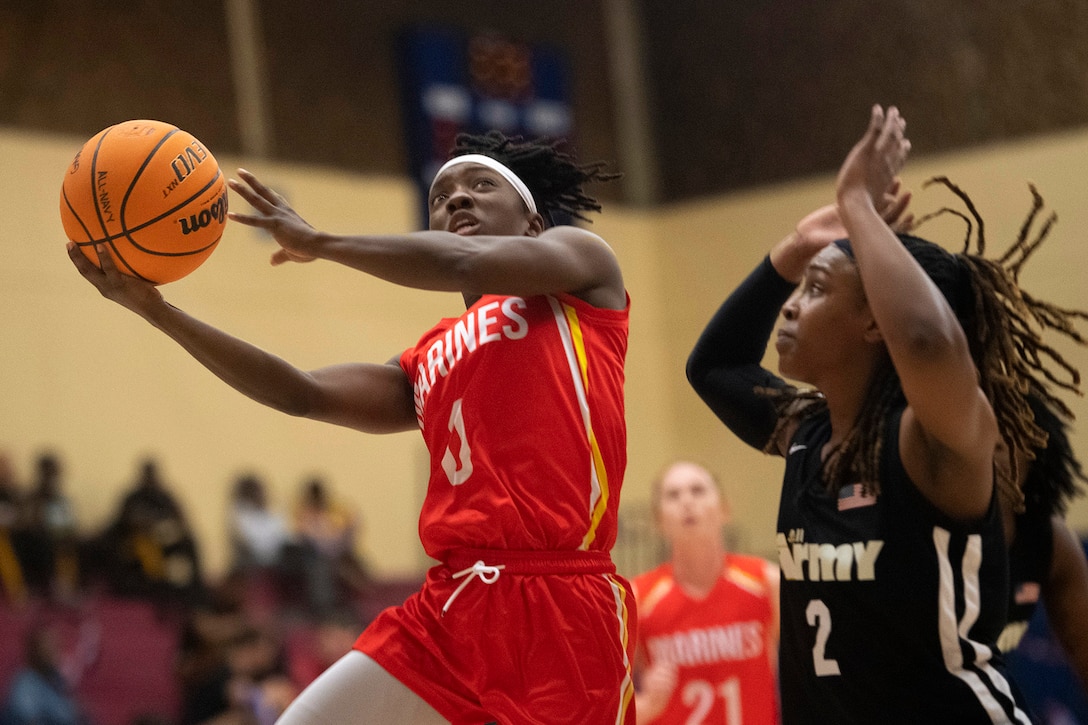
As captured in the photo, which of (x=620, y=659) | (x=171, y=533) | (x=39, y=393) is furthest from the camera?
(x=39, y=393)

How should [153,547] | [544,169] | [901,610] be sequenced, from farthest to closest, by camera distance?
[153,547], [544,169], [901,610]

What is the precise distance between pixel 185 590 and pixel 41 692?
1799 millimetres

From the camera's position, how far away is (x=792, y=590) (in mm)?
2959

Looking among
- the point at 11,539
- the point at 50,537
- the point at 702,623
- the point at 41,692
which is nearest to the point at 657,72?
the point at 50,537

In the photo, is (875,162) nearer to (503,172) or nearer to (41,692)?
(503,172)

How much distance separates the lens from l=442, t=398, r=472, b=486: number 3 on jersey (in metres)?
3.34

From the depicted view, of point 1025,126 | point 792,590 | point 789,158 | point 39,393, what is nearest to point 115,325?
point 39,393

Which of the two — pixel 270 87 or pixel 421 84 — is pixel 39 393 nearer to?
pixel 270 87

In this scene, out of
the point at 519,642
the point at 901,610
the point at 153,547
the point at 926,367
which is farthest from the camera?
the point at 153,547

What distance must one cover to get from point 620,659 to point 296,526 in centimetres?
913

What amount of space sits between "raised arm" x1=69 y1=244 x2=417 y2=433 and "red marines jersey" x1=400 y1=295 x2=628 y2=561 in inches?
11.9

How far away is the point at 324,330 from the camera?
13.7m

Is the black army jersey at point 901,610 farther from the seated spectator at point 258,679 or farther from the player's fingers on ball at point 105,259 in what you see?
the seated spectator at point 258,679

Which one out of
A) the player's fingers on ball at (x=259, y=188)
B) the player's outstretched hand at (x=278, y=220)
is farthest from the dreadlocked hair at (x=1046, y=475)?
the player's fingers on ball at (x=259, y=188)
